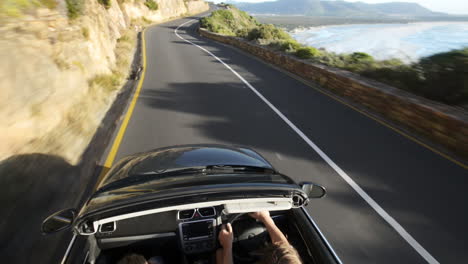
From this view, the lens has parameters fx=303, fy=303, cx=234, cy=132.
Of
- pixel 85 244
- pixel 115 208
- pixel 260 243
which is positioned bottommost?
pixel 260 243

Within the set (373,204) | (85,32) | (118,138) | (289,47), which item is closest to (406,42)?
(289,47)

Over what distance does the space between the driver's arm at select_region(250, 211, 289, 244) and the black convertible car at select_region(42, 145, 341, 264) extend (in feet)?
0.49

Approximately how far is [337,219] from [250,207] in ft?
9.84

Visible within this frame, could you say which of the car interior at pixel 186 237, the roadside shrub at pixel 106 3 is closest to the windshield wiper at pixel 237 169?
the car interior at pixel 186 237

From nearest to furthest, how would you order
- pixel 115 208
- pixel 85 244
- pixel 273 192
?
pixel 115 208
pixel 273 192
pixel 85 244

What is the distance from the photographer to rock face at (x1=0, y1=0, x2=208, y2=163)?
6152mm

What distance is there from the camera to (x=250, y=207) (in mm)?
2145

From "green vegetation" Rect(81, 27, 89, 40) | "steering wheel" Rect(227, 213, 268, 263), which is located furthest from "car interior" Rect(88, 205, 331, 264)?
"green vegetation" Rect(81, 27, 89, 40)

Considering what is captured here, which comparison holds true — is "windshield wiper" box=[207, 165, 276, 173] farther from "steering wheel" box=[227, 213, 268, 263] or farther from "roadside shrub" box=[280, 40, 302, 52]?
"roadside shrub" box=[280, 40, 302, 52]

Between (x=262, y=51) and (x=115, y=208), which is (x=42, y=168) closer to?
(x=115, y=208)

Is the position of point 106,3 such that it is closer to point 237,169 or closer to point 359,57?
point 359,57

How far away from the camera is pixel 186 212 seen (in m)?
2.55

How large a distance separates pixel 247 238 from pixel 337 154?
15.4 feet

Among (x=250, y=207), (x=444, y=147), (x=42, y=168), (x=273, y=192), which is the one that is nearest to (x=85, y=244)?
(x=250, y=207)
